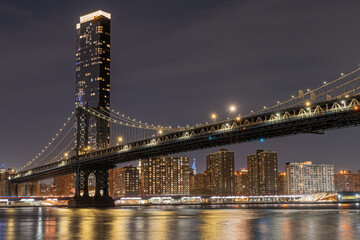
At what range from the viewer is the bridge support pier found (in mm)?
110312

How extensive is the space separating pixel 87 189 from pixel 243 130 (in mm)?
51798

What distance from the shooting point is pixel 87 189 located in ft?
374

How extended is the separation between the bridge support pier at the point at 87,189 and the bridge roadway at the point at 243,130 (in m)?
2.50

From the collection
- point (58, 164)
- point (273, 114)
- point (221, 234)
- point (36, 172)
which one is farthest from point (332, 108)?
point (36, 172)

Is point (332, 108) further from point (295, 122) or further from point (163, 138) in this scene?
point (163, 138)

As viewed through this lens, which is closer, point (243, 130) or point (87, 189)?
point (243, 130)

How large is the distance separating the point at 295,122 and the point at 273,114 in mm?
4574

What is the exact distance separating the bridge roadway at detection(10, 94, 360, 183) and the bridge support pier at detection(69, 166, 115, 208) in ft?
8.21

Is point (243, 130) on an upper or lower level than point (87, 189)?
upper

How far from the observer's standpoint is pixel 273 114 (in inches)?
2849

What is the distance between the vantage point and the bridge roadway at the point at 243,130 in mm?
63688

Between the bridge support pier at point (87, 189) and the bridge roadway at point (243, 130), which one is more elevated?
the bridge roadway at point (243, 130)

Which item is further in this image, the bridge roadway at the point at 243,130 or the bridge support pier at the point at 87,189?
the bridge support pier at the point at 87,189

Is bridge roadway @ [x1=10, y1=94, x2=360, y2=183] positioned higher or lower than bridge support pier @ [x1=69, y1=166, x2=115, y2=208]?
higher
